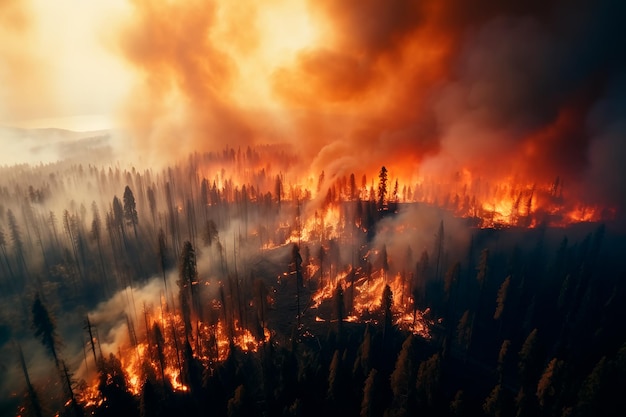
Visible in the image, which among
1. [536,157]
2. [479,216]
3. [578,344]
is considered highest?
[536,157]

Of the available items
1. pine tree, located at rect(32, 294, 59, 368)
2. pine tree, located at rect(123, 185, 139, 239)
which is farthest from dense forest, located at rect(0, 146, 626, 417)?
pine tree, located at rect(123, 185, 139, 239)

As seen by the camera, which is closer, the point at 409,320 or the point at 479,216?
the point at 409,320

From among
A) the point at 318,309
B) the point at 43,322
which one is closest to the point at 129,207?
the point at 43,322

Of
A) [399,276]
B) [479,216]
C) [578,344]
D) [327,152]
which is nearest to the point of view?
[578,344]

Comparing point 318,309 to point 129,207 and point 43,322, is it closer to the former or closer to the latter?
point 43,322

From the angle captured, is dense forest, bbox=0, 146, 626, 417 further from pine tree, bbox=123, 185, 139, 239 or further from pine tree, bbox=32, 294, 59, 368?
pine tree, bbox=123, 185, 139, 239

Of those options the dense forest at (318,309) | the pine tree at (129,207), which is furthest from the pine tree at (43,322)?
the pine tree at (129,207)

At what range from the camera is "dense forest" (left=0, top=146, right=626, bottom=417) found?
56.4 m

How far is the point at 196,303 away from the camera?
79312 mm

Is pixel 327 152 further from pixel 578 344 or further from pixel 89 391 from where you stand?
pixel 89 391

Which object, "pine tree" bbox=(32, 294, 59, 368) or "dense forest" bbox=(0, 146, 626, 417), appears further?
"dense forest" bbox=(0, 146, 626, 417)

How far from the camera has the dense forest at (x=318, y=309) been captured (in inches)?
2219

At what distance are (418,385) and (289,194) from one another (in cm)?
10464

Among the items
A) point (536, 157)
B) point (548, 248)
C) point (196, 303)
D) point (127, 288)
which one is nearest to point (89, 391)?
point (196, 303)
